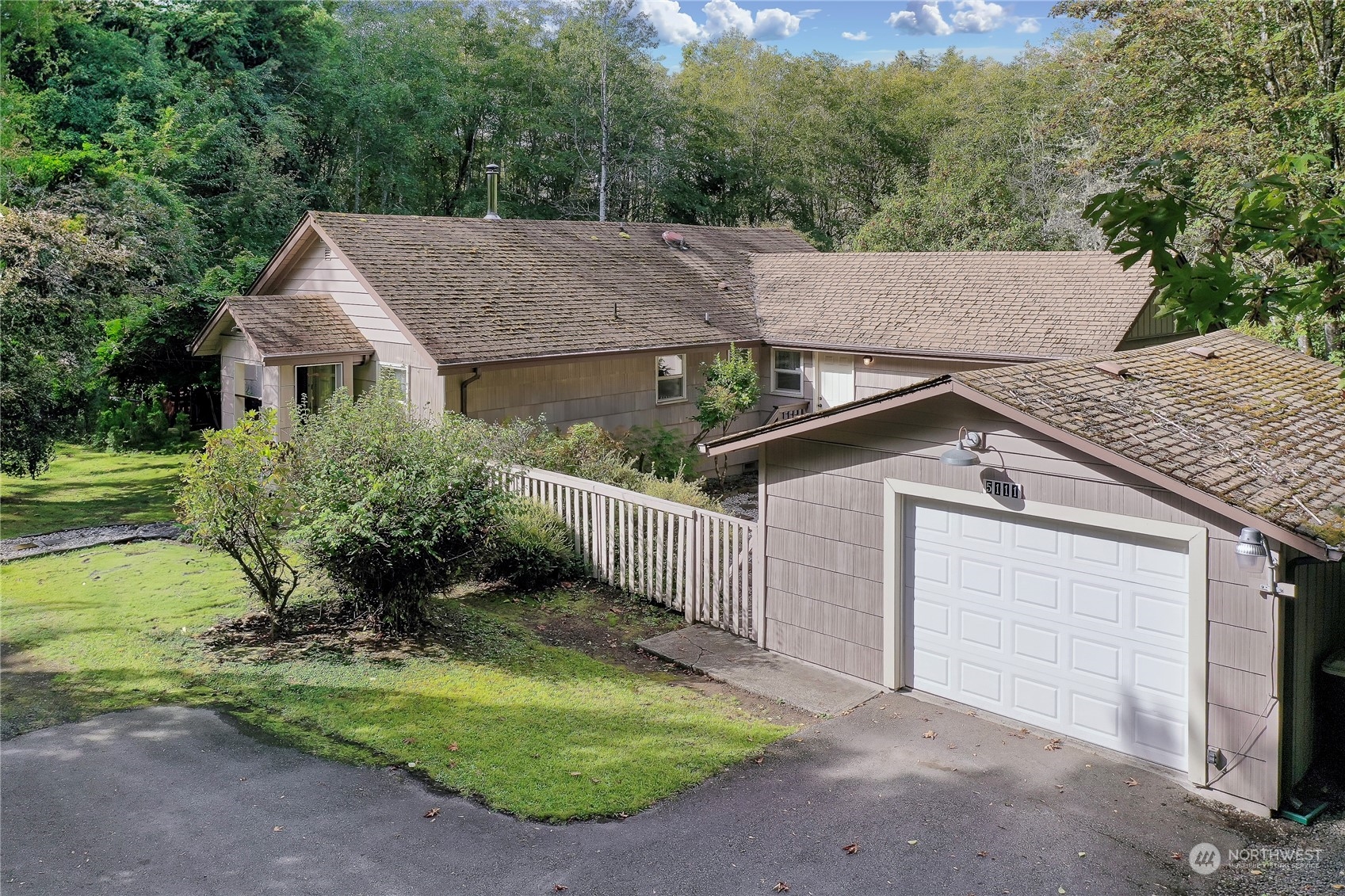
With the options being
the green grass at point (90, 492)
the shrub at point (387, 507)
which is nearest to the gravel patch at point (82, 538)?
the green grass at point (90, 492)

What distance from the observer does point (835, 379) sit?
68.5ft

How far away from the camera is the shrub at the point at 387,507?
9836 mm

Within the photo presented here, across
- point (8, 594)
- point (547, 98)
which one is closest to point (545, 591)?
point (8, 594)

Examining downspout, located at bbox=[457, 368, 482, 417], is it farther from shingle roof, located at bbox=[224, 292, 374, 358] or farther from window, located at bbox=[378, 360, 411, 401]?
shingle roof, located at bbox=[224, 292, 374, 358]

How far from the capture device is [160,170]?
25.3 metres

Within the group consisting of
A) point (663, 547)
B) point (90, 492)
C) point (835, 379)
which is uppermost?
point (835, 379)

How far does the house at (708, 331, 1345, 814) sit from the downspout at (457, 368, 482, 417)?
7423mm

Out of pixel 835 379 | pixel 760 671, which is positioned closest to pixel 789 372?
pixel 835 379

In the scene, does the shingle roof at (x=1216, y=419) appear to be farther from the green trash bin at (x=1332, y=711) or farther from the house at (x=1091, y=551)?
the green trash bin at (x=1332, y=711)

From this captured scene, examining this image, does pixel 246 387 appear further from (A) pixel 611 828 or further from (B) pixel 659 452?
(A) pixel 611 828

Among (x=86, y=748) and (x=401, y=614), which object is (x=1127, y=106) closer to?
(x=401, y=614)

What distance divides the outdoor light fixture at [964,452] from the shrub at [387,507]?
187 inches

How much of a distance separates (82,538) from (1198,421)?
46.5ft

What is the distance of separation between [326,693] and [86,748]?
193 centimetres
